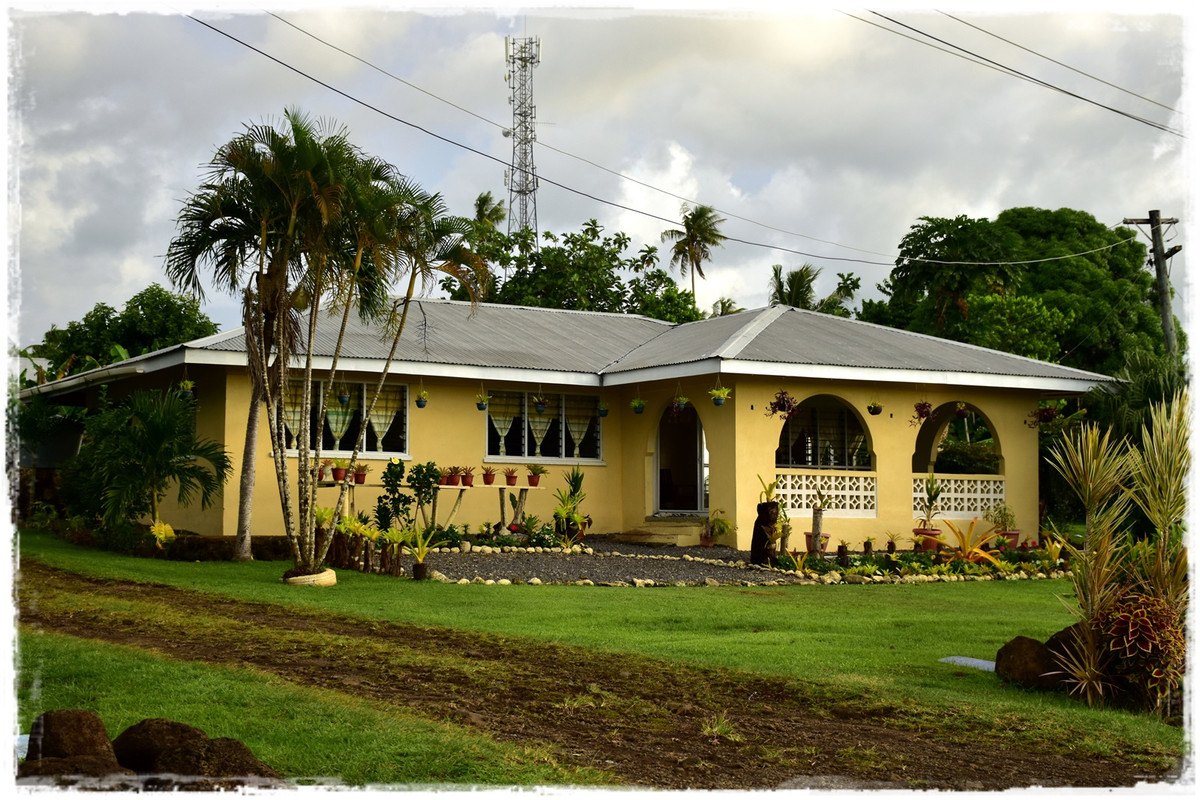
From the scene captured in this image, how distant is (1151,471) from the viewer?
27.0 ft

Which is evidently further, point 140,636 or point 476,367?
point 476,367

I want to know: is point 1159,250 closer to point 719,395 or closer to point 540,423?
point 719,395

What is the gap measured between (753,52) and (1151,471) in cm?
432

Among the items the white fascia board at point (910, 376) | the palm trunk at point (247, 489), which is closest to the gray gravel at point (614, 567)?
the palm trunk at point (247, 489)

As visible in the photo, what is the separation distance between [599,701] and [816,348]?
47.7 feet

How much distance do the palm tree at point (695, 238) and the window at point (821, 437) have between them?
22.2 m

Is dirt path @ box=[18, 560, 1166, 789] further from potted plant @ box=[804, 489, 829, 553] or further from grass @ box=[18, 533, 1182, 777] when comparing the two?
potted plant @ box=[804, 489, 829, 553]

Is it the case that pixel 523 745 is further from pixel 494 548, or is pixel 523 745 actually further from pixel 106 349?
pixel 106 349

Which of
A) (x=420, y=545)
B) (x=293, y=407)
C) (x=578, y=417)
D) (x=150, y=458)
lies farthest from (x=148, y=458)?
(x=578, y=417)

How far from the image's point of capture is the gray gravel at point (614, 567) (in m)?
15.9

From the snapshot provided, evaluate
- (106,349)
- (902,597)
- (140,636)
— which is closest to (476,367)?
(902,597)

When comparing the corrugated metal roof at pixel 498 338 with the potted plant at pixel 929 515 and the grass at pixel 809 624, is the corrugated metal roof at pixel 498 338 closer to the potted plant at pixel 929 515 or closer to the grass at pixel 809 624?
the grass at pixel 809 624

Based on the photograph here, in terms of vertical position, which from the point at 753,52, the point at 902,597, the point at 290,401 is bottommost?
the point at 902,597

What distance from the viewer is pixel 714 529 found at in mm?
20109
